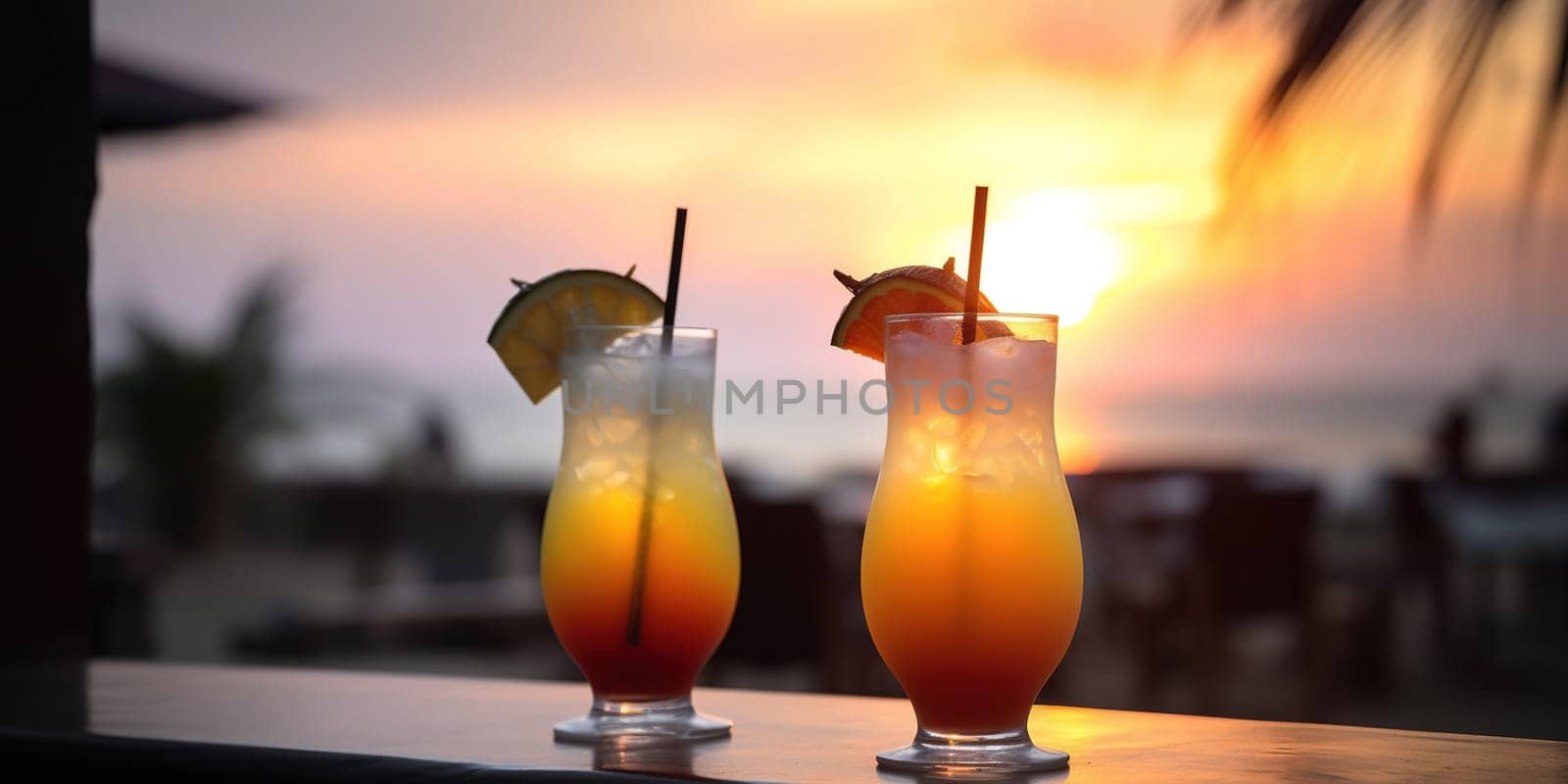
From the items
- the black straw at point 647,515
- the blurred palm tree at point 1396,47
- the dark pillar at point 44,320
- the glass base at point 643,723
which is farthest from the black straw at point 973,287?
the blurred palm tree at point 1396,47

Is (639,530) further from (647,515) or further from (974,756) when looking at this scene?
(974,756)

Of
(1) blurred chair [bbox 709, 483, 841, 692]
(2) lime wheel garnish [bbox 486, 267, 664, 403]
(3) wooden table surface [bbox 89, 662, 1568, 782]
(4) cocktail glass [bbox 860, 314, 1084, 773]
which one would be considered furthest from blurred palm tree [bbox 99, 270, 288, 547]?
(4) cocktail glass [bbox 860, 314, 1084, 773]

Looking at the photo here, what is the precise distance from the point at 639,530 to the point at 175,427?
8.42 m

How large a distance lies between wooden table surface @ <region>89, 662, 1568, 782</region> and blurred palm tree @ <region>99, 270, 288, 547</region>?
296 inches

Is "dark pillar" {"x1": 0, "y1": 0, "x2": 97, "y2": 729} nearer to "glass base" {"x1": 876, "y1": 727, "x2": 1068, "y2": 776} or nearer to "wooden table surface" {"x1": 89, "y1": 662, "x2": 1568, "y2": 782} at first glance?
"wooden table surface" {"x1": 89, "y1": 662, "x2": 1568, "y2": 782}

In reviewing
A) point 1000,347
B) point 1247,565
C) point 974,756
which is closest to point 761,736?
point 974,756

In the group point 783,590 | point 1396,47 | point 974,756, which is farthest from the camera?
point 783,590

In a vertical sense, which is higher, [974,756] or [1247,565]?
[974,756]

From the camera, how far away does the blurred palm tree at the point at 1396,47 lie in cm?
239

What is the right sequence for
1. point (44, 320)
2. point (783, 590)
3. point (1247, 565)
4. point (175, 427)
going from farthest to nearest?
point (175, 427), point (1247, 565), point (783, 590), point (44, 320)

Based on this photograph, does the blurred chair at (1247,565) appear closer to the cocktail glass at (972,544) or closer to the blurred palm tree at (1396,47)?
the blurred palm tree at (1396,47)

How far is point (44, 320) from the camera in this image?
1879mm

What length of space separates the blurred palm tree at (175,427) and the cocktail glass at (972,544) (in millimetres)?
8003

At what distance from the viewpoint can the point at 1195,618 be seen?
521 cm
